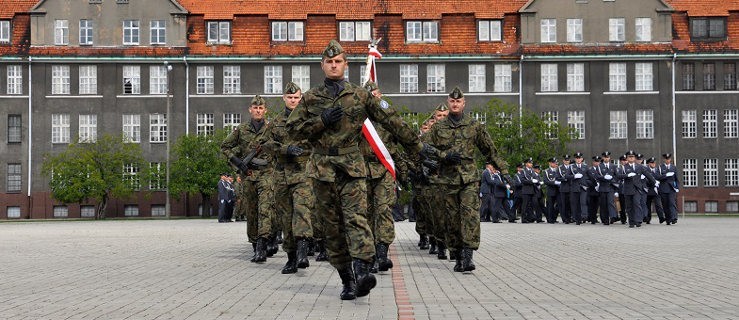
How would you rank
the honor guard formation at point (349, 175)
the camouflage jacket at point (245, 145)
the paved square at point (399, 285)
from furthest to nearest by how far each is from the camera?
the camouflage jacket at point (245, 145) → the honor guard formation at point (349, 175) → the paved square at point (399, 285)

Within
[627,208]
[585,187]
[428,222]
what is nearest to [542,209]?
[585,187]

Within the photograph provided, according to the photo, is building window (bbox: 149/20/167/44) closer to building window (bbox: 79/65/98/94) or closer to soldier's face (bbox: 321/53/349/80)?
building window (bbox: 79/65/98/94)

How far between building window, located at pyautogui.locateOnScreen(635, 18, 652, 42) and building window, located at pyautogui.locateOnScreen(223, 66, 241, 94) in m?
24.0

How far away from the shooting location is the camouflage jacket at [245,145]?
16.7 metres

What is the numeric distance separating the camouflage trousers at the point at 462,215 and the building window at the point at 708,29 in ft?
176

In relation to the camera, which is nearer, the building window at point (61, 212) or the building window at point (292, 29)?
the building window at point (61, 212)

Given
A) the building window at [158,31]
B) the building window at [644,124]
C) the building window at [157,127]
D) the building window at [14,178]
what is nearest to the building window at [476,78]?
the building window at [644,124]

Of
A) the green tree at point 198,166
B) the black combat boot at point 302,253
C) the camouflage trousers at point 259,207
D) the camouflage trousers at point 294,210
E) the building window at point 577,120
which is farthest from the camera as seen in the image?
the building window at point 577,120

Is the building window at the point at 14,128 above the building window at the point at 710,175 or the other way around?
above

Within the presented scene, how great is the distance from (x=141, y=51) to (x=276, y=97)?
8.40 metres

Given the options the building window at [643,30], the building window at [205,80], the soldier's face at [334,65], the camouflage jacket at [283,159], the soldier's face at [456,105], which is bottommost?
the camouflage jacket at [283,159]

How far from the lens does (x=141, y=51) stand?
207 feet

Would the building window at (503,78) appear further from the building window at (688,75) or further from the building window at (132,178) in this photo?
the building window at (132,178)

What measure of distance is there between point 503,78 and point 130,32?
22501 mm
